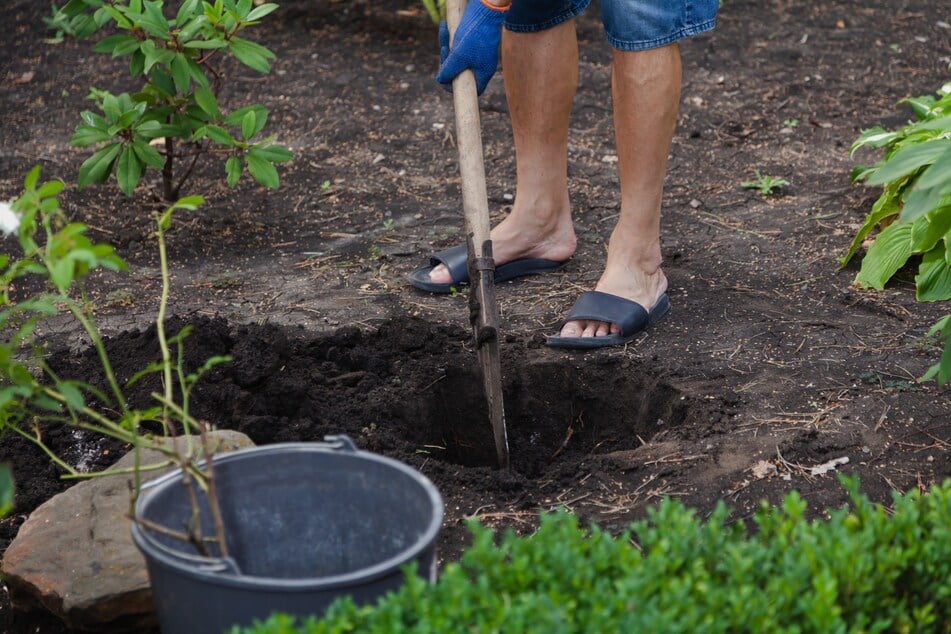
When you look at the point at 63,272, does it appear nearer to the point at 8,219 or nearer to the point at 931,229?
the point at 8,219

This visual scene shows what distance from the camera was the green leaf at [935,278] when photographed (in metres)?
2.95

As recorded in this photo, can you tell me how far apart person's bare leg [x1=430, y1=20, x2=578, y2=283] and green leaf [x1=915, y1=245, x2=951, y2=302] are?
51.3 inches

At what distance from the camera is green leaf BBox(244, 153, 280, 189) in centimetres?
378

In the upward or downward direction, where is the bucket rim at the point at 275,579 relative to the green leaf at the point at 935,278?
upward

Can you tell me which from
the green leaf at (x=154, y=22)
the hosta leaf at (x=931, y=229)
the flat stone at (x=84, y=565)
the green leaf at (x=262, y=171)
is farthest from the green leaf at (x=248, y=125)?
the hosta leaf at (x=931, y=229)

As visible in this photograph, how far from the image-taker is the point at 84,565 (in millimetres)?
2148

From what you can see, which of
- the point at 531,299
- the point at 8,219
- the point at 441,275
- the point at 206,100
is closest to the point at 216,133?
the point at 206,100

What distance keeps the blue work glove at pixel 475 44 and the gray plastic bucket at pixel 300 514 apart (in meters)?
1.52

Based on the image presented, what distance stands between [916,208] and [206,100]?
2.65 metres

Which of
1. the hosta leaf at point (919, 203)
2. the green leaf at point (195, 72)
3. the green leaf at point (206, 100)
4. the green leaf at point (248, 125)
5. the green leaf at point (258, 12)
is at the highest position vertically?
the green leaf at point (258, 12)

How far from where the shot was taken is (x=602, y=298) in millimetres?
3361

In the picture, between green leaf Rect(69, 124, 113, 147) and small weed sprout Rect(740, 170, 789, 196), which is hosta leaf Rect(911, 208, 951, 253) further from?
green leaf Rect(69, 124, 113, 147)

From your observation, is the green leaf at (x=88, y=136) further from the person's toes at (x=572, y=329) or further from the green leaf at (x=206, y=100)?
the person's toes at (x=572, y=329)

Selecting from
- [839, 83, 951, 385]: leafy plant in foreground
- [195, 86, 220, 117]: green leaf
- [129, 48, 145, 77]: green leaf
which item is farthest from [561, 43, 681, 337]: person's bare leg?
[129, 48, 145, 77]: green leaf
